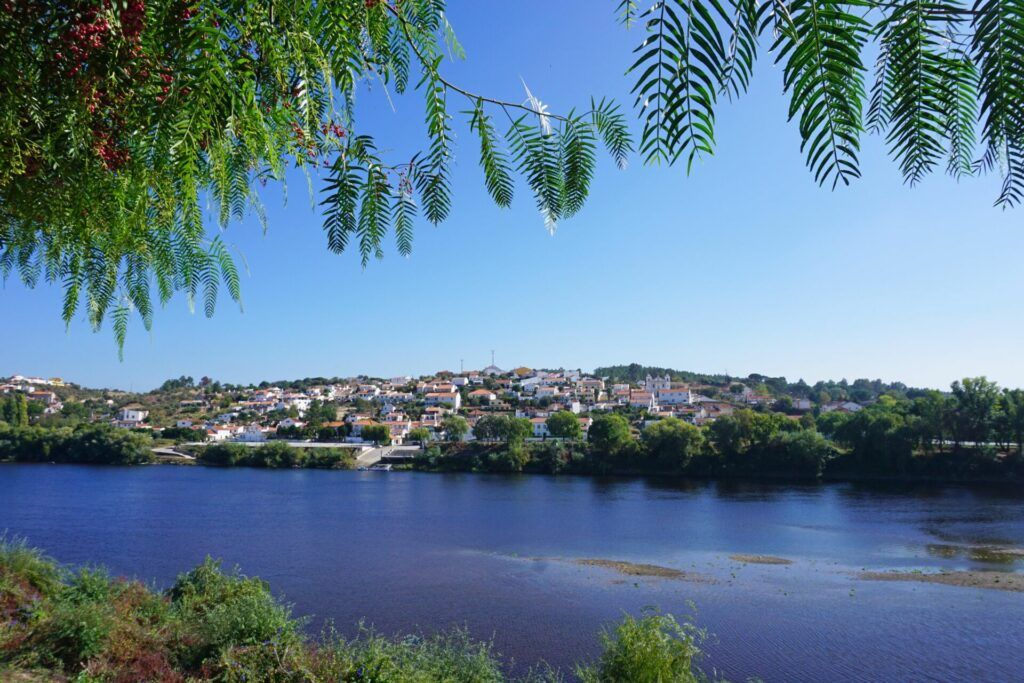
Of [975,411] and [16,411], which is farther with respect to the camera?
[16,411]

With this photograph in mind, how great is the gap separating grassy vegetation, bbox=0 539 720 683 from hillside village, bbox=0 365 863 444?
2550cm

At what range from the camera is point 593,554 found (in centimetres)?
1464

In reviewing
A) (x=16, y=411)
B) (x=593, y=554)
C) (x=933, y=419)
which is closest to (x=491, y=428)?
(x=593, y=554)

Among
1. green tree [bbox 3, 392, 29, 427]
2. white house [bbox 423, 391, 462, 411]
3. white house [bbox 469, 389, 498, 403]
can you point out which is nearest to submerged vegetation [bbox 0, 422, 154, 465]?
green tree [bbox 3, 392, 29, 427]

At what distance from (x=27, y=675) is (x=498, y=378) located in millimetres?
67575

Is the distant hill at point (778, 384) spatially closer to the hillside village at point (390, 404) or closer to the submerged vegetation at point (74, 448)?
the hillside village at point (390, 404)

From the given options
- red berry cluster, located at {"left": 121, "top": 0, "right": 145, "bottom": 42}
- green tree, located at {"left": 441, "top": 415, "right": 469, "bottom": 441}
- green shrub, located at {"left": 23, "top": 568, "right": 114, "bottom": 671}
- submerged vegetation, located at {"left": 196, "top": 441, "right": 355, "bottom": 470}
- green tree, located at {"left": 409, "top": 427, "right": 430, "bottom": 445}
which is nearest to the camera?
red berry cluster, located at {"left": 121, "top": 0, "right": 145, "bottom": 42}

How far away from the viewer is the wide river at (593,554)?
964 cm

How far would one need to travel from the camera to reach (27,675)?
14.1 feet

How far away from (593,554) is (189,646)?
33.7 feet

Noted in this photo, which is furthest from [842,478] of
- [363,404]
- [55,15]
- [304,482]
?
[363,404]

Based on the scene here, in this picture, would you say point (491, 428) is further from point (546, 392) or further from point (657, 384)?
point (657, 384)

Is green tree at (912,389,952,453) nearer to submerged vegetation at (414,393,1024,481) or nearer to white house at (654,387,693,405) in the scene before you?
submerged vegetation at (414,393,1024,481)

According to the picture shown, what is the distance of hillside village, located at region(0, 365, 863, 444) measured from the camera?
41.3 m
